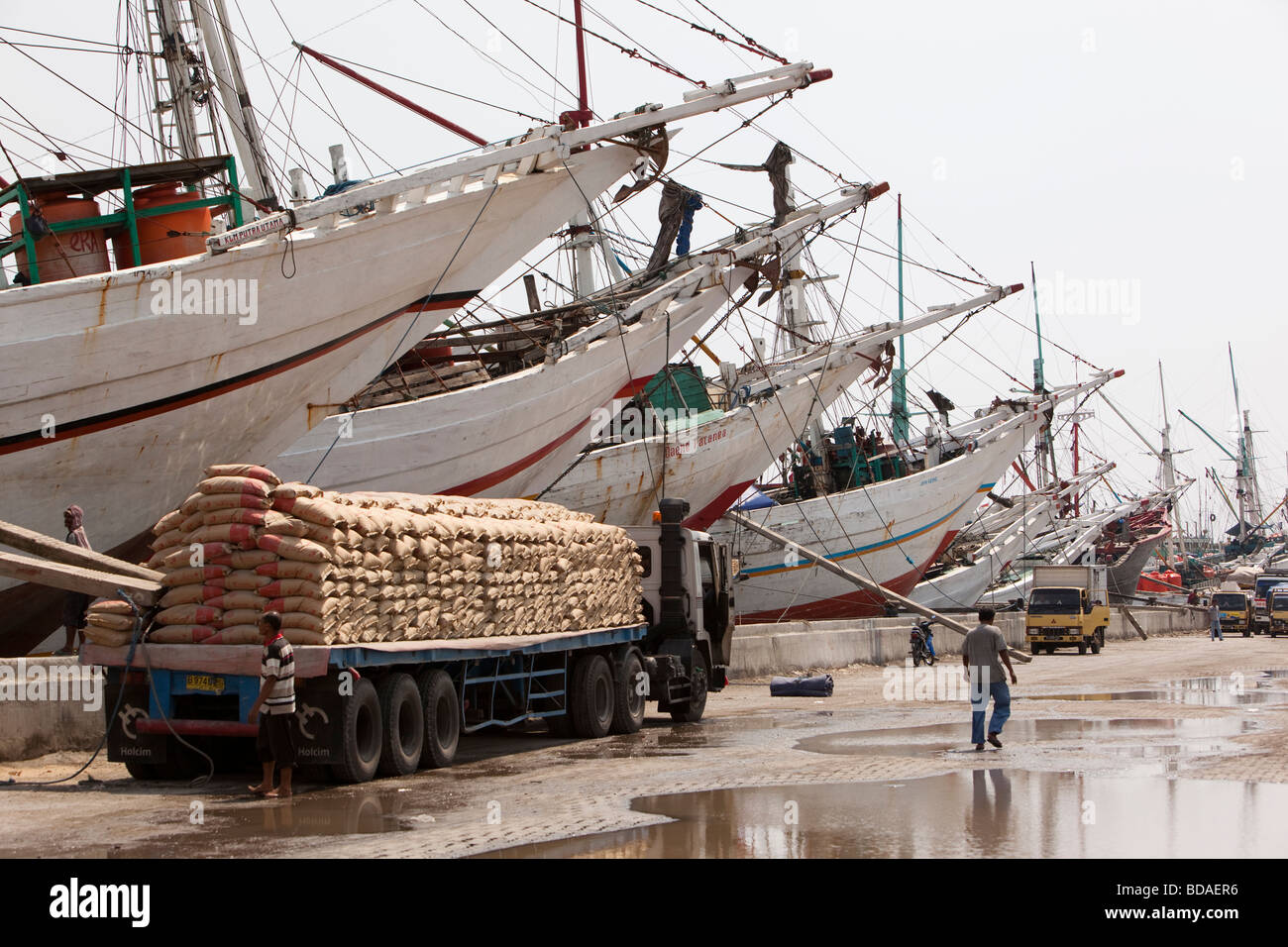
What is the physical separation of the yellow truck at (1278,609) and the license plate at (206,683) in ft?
153

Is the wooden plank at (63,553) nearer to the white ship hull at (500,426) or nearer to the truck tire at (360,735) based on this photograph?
the truck tire at (360,735)

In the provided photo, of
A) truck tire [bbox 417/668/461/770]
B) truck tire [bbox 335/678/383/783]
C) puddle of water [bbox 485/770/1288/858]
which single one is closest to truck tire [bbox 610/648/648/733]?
truck tire [bbox 417/668/461/770]

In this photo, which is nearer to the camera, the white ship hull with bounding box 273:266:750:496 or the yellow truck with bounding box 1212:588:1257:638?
the white ship hull with bounding box 273:266:750:496

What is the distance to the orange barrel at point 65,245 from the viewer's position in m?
17.6

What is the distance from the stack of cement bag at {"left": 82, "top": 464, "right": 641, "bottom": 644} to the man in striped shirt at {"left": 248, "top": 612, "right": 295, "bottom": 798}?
14.6 inches

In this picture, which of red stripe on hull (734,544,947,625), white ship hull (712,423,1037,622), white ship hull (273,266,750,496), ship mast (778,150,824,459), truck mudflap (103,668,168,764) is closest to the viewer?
truck mudflap (103,668,168,764)

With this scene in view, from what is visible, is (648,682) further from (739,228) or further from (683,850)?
(739,228)

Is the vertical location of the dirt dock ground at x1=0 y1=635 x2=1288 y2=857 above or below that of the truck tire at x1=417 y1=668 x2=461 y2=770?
below

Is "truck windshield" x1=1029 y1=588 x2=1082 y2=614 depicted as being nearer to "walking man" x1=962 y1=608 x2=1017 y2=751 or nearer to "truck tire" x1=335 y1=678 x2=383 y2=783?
"walking man" x1=962 y1=608 x2=1017 y2=751

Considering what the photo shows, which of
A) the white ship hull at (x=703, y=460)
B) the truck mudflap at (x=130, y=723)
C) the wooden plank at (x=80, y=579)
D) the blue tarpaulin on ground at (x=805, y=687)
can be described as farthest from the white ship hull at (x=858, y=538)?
the wooden plank at (x=80, y=579)

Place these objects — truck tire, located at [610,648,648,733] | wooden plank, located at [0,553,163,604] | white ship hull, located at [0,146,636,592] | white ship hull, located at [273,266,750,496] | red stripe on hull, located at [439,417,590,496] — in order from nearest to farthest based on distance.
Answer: wooden plank, located at [0,553,163,604] < truck tire, located at [610,648,648,733] < white ship hull, located at [0,146,636,592] < white ship hull, located at [273,266,750,496] < red stripe on hull, located at [439,417,590,496]

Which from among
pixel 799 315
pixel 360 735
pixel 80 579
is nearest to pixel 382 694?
pixel 360 735

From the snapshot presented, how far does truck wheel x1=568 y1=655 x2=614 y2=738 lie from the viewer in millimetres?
15164
